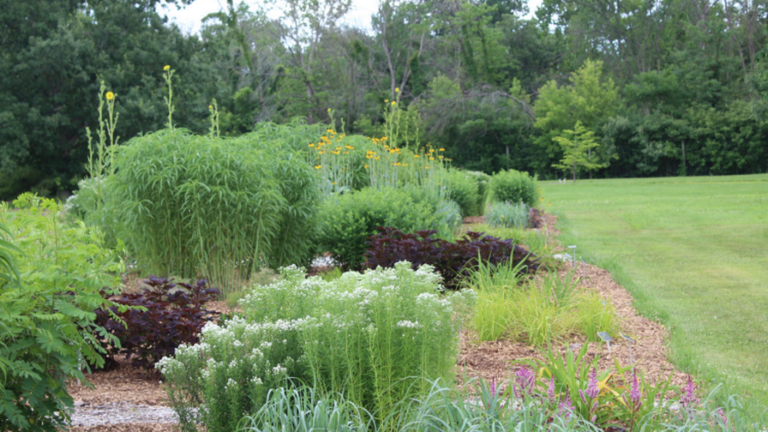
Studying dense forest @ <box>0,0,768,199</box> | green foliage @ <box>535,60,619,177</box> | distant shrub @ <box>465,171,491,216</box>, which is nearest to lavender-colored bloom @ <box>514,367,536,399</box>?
distant shrub @ <box>465,171,491,216</box>

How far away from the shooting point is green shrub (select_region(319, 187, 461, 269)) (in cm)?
595

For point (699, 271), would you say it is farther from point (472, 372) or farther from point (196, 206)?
point (196, 206)

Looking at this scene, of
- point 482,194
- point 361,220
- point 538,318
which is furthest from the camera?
point 482,194

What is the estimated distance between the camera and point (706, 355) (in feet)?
11.6

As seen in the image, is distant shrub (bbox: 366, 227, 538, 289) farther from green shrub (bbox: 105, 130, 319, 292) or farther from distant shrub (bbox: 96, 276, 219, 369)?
distant shrub (bbox: 96, 276, 219, 369)

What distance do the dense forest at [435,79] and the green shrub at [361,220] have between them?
59.0 feet

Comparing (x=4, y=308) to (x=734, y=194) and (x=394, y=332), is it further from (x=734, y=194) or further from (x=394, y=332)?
(x=734, y=194)

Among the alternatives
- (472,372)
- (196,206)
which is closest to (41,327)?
(472,372)

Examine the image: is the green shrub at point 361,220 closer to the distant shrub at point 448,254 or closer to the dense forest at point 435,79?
the distant shrub at point 448,254

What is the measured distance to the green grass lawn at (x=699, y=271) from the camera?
346 centimetres

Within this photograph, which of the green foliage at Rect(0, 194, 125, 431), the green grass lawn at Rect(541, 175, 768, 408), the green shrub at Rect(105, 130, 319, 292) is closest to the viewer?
the green foliage at Rect(0, 194, 125, 431)

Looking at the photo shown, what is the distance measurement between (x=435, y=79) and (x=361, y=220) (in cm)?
2891

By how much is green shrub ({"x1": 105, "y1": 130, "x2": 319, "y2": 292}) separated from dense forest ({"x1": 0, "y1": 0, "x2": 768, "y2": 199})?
1820cm

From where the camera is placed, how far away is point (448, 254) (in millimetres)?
4973
